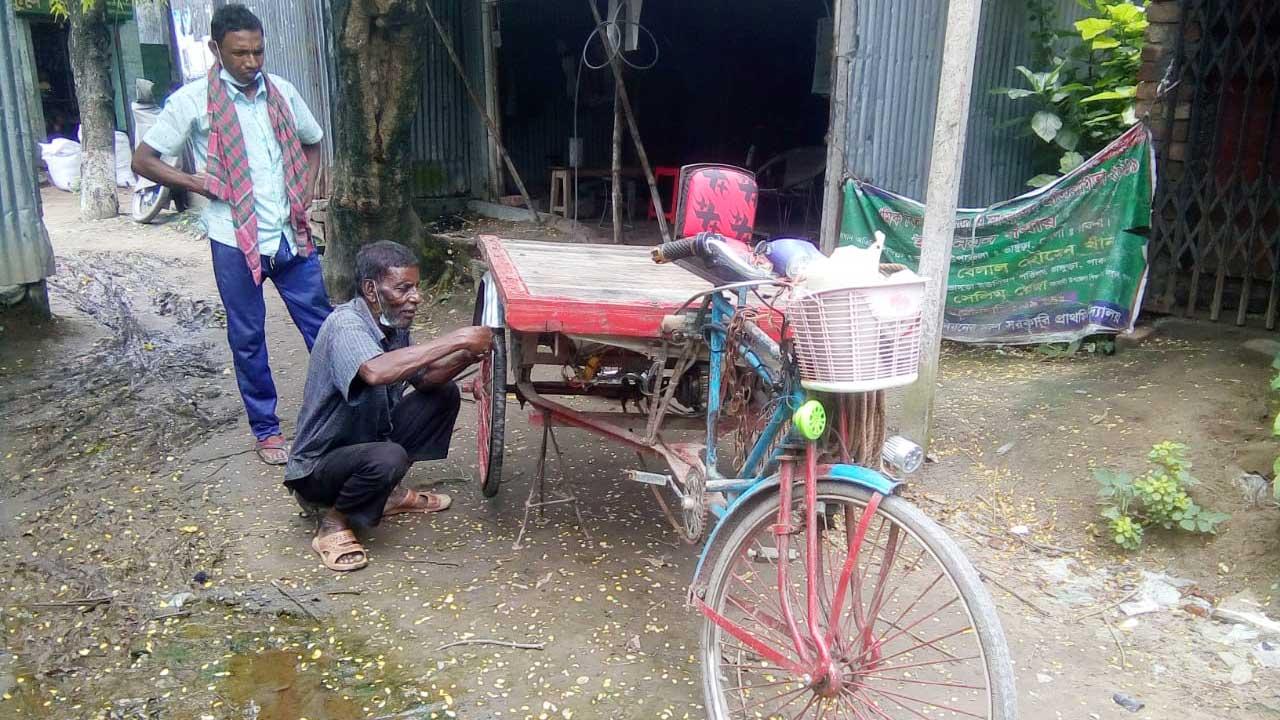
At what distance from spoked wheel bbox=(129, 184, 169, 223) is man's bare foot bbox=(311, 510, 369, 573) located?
10.8m

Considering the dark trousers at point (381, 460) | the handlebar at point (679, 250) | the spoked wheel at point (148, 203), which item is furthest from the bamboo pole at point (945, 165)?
the spoked wheel at point (148, 203)

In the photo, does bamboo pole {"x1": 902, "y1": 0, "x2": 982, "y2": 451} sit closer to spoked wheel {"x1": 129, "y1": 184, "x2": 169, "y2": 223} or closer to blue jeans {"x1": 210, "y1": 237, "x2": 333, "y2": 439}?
blue jeans {"x1": 210, "y1": 237, "x2": 333, "y2": 439}

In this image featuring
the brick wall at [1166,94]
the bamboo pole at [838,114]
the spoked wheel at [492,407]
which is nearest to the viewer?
the spoked wheel at [492,407]

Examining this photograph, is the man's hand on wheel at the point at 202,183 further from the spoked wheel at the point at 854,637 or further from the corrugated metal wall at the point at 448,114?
the corrugated metal wall at the point at 448,114

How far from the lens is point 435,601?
349 centimetres

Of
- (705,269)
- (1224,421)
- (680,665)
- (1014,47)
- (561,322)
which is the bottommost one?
(680,665)

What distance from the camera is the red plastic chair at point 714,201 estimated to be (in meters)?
3.95

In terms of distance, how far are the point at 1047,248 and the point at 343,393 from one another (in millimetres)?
4635

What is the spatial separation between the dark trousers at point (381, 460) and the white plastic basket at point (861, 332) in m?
2.00

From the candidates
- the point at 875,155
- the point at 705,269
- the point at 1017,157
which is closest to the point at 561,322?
the point at 705,269

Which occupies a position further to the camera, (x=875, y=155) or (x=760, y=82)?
(x=760, y=82)

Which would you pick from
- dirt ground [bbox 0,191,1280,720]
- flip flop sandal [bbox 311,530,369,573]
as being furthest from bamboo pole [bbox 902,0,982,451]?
flip flop sandal [bbox 311,530,369,573]

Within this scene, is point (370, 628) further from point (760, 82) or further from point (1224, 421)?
point (760, 82)

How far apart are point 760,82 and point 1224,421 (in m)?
9.78
